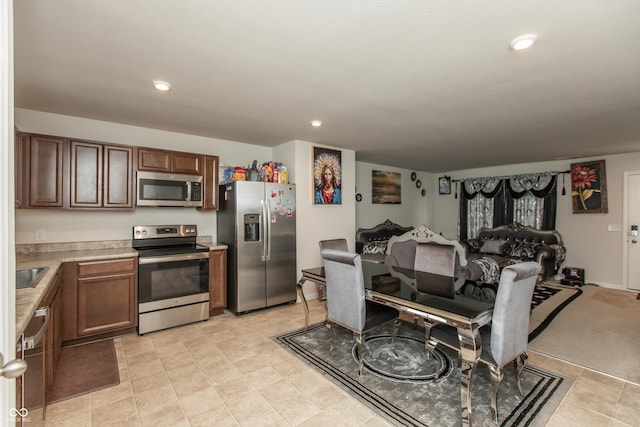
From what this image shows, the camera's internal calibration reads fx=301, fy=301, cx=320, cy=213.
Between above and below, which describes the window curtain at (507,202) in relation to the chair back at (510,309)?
above

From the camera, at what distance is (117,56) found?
2053mm

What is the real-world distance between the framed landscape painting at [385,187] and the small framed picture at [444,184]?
4.70 ft

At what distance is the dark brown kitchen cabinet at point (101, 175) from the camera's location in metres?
3.11

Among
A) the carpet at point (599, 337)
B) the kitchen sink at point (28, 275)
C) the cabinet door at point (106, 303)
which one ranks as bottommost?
the carpet at point (599, 337)

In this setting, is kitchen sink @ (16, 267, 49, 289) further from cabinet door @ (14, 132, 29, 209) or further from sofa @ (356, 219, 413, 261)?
sofa @ (356, 219, 413, 261)

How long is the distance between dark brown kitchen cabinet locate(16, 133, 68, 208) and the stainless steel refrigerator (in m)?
1.71

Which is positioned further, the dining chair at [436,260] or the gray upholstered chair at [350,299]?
the dining chair at [436,260]

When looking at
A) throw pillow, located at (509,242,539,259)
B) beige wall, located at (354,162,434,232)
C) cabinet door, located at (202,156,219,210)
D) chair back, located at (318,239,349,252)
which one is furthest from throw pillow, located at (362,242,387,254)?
cabinet door, located at (202,156,219,210)

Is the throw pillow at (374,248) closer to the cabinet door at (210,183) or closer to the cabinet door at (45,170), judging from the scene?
the cabinet door at (210,183)

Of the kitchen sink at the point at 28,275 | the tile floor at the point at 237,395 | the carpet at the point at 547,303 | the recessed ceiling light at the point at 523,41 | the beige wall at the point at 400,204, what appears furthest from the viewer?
the beige wall at the point at 400,204

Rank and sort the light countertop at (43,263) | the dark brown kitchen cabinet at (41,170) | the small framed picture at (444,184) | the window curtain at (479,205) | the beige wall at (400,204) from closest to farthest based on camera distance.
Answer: the light countertop at (43,263) < the dark brown kitchen cabinet at (41,170) < the beige wall at (400,204) < the window curtain at (479,205) < the small framed picture at (444,184)

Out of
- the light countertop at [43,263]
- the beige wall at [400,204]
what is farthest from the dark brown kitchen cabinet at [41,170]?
the beige wall at [400,204]

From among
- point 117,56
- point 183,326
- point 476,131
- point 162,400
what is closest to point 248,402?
point 162,400

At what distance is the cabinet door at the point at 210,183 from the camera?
3922 millimetres
